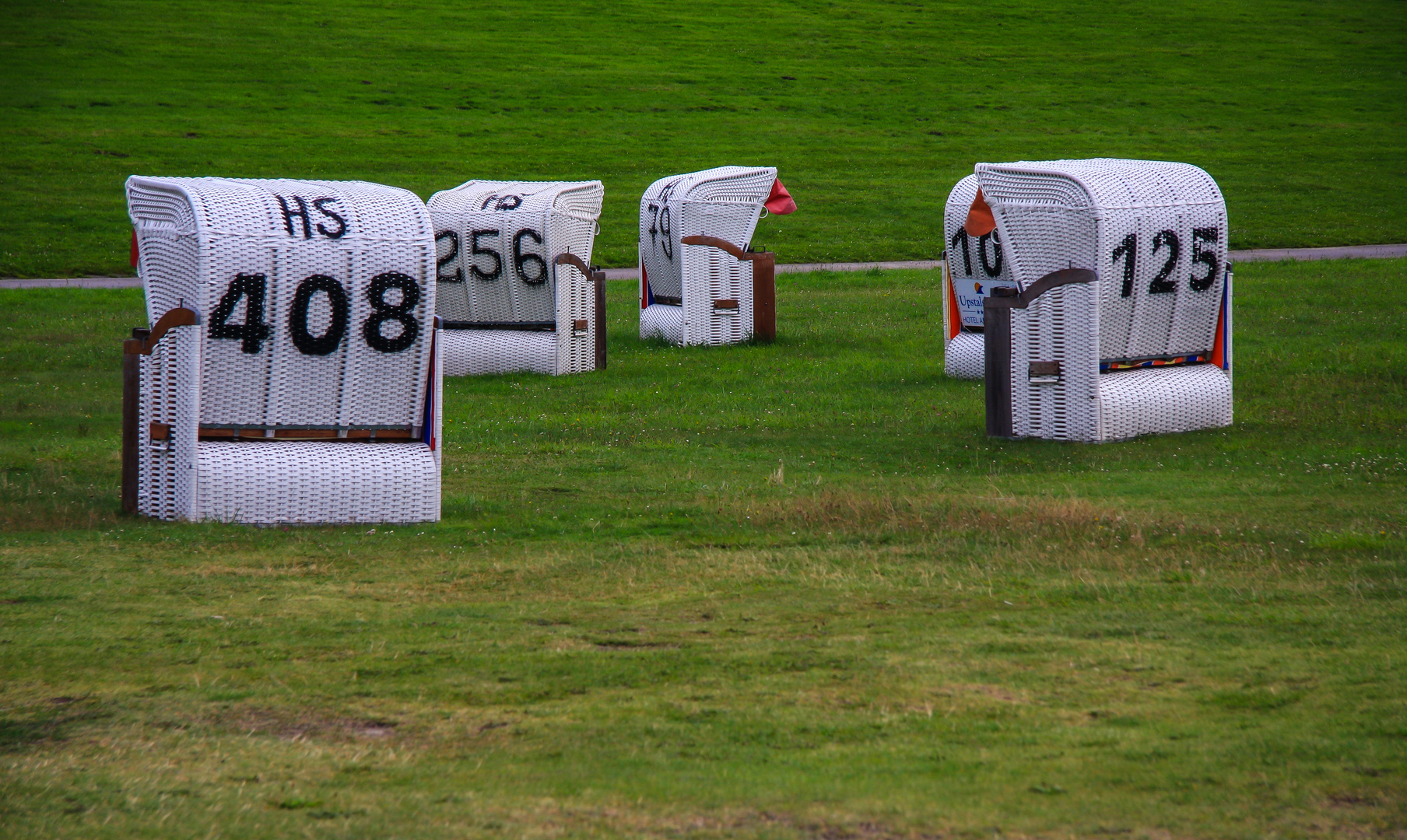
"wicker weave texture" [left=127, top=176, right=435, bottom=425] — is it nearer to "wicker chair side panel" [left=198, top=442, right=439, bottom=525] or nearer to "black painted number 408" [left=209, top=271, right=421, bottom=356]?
"black painted number 408" [left=209, top=271, right=421, bottom=356]

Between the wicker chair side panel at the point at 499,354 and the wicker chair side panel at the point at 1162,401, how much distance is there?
25.1 feet

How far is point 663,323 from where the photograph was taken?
21.0m

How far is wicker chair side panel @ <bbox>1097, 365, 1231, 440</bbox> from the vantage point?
41.1 feet

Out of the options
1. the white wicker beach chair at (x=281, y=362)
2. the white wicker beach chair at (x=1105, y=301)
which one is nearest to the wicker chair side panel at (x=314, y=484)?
the white wicker beach chair at (x=281, y=362)

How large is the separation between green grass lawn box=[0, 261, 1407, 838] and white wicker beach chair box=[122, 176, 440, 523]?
323 millimetres

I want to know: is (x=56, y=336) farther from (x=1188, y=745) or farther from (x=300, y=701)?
(x=1188, y=745)

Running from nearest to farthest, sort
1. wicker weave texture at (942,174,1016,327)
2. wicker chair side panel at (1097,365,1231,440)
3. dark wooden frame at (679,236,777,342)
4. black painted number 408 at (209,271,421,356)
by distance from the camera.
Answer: black painted number 408 at (209,271,421,356) < wicker chair side panel at (1097,365,1231,440) < wicker weave texture at (942,174,1016,327) < dark wooden frame at (679,236,777,342)

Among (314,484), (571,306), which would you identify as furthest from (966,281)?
(314,484)

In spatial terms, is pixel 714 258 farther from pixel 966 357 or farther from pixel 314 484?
pixel 314 484

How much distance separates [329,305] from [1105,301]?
6.60 m

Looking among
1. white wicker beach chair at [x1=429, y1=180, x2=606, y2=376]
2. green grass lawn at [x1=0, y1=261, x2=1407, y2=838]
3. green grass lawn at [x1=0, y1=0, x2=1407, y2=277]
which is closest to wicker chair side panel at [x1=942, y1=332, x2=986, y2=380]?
green grass lawn at [x1=0, y1=261, x2=1407, y2=838]

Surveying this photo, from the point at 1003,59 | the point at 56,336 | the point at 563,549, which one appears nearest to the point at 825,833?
the point at 563,549

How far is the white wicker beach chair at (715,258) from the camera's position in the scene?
2028cm

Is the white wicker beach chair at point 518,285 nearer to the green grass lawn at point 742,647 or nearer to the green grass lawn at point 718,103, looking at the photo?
the green grass lawn at point 742,647
